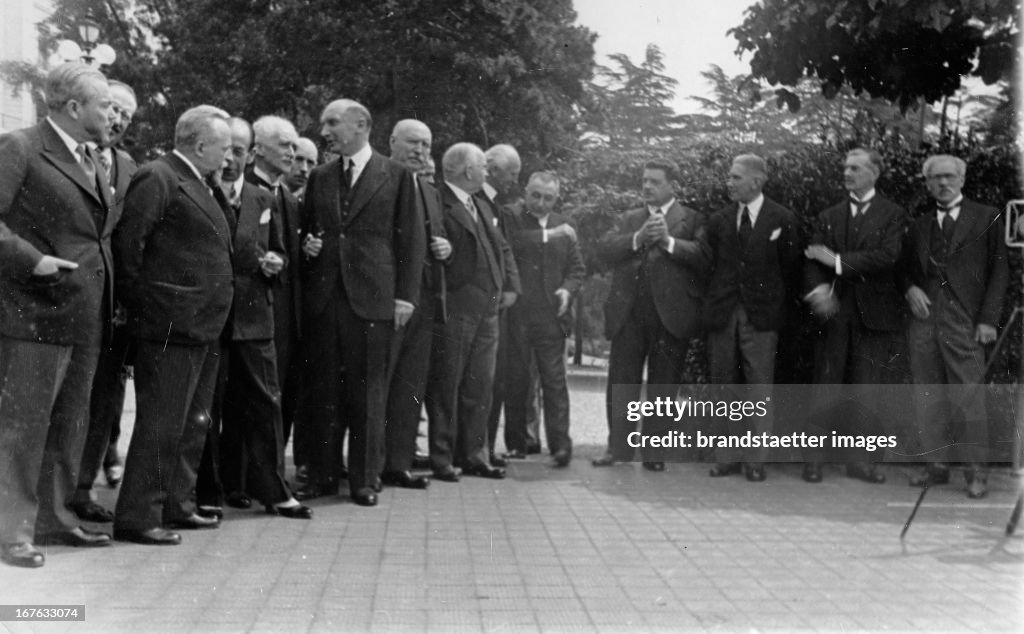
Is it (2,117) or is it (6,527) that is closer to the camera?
(6,527)

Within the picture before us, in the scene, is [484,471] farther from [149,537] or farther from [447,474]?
[149,537]

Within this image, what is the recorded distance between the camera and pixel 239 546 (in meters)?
5.23

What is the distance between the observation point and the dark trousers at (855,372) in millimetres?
7754

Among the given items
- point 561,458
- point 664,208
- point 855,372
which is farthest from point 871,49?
point 561,458

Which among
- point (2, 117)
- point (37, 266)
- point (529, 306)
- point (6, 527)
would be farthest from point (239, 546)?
point (529, 306)

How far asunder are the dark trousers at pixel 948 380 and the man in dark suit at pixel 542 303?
2.43m

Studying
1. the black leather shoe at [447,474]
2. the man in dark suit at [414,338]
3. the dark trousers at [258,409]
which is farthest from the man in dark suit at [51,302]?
the black leather shoe at [447,474]

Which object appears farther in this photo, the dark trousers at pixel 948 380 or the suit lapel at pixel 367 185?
the dark trousers at pixel 948 380

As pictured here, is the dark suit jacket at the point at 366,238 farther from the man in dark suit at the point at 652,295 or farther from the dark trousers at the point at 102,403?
the man in dark suit at the point at 652,295

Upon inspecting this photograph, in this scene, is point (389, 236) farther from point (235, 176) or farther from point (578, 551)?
point (578, 551)

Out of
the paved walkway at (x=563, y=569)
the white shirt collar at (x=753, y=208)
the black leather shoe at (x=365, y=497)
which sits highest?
the white shirt collar at (x=753, y=208)

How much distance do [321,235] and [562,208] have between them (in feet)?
18.9

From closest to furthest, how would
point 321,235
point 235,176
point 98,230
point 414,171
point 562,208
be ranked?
point 98,230
point 235,176
point 321,235
point 414,171
point 562,208

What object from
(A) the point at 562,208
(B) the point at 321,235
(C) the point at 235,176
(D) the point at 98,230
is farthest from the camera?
(A) the point at 562,208
